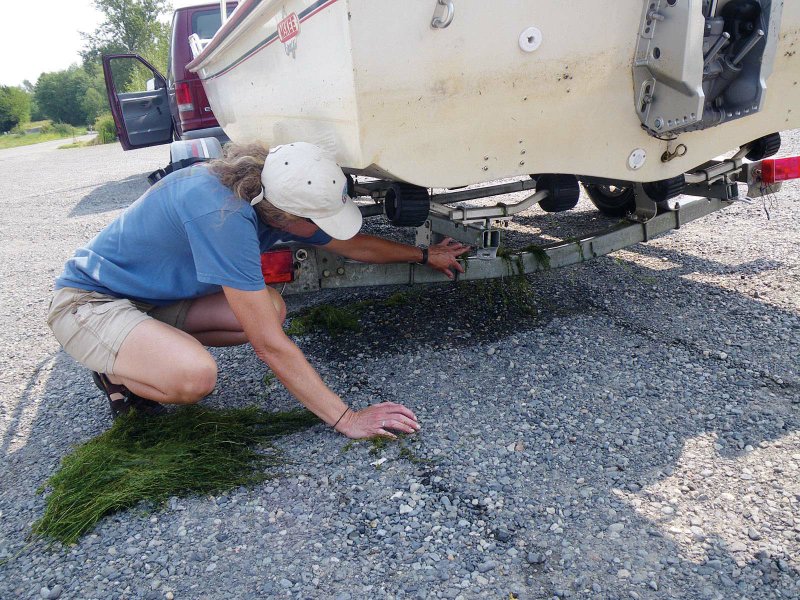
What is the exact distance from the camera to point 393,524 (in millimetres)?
2293

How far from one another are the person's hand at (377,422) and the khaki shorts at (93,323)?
0.99 meters

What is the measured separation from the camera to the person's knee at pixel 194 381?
109 inches

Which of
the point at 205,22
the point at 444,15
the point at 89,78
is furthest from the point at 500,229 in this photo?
the point at 89,78

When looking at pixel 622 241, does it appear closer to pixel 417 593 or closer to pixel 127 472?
pixel 417 593

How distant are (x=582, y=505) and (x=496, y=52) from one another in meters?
1.70

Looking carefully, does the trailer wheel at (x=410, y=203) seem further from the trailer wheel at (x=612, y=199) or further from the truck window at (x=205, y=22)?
the truck window at (x=205, y=22)

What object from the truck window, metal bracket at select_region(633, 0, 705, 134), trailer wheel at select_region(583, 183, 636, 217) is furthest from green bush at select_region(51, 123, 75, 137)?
metal bracket at select_region(633, 0, 705, 134)

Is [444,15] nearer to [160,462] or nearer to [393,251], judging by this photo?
[393,251]

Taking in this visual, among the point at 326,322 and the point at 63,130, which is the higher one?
the point at 326,322

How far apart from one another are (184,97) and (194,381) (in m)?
4.95

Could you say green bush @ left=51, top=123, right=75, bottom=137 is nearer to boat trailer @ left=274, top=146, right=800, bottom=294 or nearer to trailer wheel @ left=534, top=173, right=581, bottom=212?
boat trailer @ left=274, top=146, right=800, bottom=294

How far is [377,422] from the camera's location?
2.76m

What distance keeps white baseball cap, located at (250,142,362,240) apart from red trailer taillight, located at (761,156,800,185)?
2619 millimetres

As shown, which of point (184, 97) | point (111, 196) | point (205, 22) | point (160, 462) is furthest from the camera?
point (111, 196)
